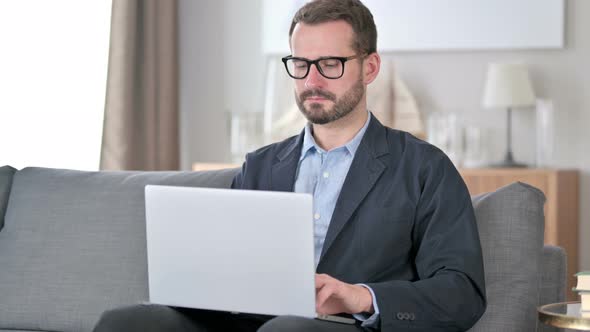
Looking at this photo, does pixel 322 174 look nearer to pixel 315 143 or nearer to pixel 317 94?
pixel 315 143

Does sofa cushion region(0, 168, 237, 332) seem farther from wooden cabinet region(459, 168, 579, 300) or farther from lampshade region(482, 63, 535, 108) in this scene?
lampshade region(482, 63, 535, 108)

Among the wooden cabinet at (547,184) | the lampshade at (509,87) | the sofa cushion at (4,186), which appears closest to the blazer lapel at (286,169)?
the sofa cushion at (4,186)

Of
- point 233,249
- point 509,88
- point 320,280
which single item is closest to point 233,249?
point 233,249

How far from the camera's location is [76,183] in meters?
2.83

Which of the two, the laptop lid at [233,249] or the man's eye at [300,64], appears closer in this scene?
the laptop lid at [233,249]

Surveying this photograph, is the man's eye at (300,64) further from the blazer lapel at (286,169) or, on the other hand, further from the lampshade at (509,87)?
the lampshade at (509,87)

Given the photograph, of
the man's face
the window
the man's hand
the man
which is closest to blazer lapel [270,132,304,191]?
the man

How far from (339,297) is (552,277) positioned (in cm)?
69

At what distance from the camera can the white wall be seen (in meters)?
4.92

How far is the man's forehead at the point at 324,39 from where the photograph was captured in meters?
2.30

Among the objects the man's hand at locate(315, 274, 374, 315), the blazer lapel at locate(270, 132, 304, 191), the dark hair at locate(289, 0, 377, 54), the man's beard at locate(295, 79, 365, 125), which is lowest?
the man's hand at locate(315, 274, 374, 315)

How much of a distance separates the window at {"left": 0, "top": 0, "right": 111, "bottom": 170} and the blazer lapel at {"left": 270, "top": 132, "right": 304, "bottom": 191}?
192 cm

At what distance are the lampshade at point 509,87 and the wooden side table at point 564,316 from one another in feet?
8.47

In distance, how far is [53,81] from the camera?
14.3ft
